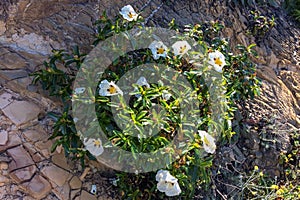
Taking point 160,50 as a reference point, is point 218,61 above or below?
above

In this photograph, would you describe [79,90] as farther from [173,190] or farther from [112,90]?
[173,190]

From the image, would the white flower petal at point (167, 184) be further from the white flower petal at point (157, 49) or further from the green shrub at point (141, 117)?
the white flower petal at point (157, 49)

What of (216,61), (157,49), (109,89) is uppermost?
(216,61)

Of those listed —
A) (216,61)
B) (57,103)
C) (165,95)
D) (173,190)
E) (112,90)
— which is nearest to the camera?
(173,190)

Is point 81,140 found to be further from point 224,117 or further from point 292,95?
point 292,95

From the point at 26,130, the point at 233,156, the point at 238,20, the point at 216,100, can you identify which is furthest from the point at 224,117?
the point at 238,20

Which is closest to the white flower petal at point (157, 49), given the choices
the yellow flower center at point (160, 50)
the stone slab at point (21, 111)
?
the yellow flower center at point (160, 50)

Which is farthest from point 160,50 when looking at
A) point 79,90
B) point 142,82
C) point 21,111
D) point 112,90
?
point 21,111
